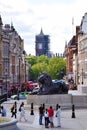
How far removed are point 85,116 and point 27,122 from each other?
22.4ft

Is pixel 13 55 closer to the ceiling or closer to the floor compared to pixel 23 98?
closer to the ceiling

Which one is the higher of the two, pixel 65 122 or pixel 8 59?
pixel 8 59

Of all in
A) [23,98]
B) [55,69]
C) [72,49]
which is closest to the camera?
[23,98]

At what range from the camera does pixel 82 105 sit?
5881cm

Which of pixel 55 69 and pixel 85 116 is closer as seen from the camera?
pixel 85 116

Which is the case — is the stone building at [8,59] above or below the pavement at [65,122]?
above

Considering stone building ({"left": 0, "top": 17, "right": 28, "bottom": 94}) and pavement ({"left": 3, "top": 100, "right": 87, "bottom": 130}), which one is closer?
pavement ({"left": 3, "top": 100, "right": 87, "bottom": 130})

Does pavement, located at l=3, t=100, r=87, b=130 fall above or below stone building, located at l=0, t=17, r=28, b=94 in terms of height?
below

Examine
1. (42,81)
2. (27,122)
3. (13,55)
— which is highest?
(13,55)

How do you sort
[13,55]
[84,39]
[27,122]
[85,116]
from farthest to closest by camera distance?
[13,55]
[84,39]
[85,116]
[27,122]

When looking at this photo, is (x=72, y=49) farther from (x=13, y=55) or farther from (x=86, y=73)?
(x=86, y=73)

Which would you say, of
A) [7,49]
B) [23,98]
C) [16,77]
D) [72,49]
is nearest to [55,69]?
[72,49]

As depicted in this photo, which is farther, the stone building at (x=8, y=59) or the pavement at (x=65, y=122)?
the stone building at (x=8, y=59)

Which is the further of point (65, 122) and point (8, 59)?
point (8, 59)
